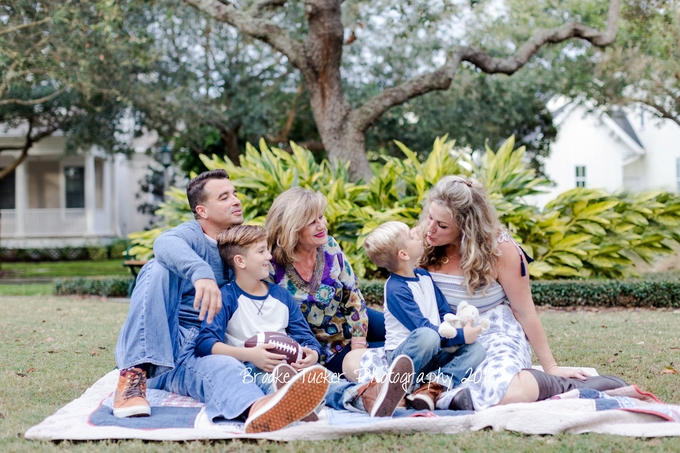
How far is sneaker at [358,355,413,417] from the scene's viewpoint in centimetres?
283

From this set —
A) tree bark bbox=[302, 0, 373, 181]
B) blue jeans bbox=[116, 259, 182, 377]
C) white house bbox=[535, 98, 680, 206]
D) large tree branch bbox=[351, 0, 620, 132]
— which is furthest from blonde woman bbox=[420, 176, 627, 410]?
white house bbox=[535, 98, 680, 206]

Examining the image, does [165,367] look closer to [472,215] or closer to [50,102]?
[472,215]

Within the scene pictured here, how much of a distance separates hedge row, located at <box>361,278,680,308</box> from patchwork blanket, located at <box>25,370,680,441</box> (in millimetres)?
4757

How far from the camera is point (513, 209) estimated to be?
8.00 meters

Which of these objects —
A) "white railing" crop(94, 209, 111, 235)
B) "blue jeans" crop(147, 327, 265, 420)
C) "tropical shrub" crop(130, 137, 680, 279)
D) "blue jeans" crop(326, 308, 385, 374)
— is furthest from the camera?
"white railing" crop(94, 209, 111, 235)

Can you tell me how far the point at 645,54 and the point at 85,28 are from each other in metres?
14.1

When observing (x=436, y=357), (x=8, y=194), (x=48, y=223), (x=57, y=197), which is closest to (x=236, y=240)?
(x=436, y=357)

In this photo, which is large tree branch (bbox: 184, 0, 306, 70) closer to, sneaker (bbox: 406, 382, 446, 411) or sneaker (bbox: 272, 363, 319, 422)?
sneaker (bbox: 406, 382, 446, 411)

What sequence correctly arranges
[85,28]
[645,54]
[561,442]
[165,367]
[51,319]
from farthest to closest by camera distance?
[645,54] → [85,28] → [51,319] → [165,367] → [561,442]

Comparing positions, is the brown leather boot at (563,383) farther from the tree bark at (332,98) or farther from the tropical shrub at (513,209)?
the tree bark at (332,98)

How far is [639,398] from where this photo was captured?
316 centimetres

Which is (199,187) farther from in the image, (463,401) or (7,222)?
(7,222)

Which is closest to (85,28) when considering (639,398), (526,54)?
(526,54)

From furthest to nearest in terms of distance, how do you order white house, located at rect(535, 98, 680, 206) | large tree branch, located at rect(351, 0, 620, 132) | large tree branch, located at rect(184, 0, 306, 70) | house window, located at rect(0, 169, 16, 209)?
white house, located at rect(535, 98, 680, 206) < house window, located at rect(0, 169, 16, 209) < large tree branch, located at rect(351, 0, 620, 132) < large tree branch, located at rect(184, 0, 306, 70)
